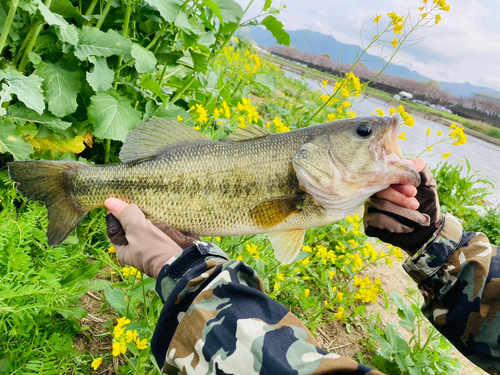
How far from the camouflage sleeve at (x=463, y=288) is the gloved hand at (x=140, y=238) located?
57.4 inches

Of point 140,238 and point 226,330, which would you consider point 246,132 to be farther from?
point 226,330

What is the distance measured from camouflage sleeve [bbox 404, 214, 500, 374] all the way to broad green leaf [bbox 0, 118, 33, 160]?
8.77ft

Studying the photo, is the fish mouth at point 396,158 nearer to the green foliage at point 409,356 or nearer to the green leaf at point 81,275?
the green foliage at point 409,356

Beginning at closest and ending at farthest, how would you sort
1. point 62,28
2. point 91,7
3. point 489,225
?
point 62,28
point 91,7
point 489,225

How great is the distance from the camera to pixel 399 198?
1.90 m

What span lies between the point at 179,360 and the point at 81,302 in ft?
5.49

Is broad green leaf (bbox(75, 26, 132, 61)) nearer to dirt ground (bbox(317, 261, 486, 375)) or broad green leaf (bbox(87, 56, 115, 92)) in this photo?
broad green leaf (bbox(87, 56, 115, 92))

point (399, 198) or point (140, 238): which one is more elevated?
point (399, 198)

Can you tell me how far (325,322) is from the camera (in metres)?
3.05

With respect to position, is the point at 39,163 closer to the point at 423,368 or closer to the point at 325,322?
the point at 325,322

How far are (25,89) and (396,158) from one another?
91.7 inches

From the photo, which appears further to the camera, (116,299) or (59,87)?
(59,87)

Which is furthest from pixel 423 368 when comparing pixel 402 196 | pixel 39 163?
pixel 39 163

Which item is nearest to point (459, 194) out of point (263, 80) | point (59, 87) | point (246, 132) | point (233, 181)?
point (263, 80)
